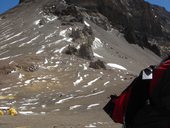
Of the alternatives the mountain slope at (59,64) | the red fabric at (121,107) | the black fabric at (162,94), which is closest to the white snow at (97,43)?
the mountain slope at (59,64)

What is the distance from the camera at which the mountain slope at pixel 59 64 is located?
64.7 ft

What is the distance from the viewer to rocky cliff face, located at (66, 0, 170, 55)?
2291 inches

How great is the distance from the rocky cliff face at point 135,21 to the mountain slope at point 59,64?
4.49m

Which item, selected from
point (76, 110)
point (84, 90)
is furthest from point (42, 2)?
point (76, 110)

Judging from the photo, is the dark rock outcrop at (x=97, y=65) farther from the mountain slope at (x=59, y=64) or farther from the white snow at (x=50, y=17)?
the white snow at (x=50, y=17)

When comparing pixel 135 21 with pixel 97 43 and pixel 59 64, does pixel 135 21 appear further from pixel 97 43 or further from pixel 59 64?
pixel 59 64

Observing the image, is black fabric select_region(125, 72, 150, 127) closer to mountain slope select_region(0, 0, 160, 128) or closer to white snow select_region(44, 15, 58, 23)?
mountain slope select_region(0, 0, 160, 128)

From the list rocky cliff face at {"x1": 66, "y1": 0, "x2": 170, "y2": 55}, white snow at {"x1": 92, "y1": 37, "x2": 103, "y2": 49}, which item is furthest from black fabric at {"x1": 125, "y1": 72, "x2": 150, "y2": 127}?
rocky cliff face at {"x1": 66, "y1": 0, "x2": 170, "y2": 55}

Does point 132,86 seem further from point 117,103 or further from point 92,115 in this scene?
point 92,115

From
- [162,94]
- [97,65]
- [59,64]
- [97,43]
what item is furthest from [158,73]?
[97,43]

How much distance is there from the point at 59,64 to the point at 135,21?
4380 centimetres

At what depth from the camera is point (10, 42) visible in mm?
37344

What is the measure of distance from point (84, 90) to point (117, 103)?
22694 millimetres

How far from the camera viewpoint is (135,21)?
74000 millimetres
